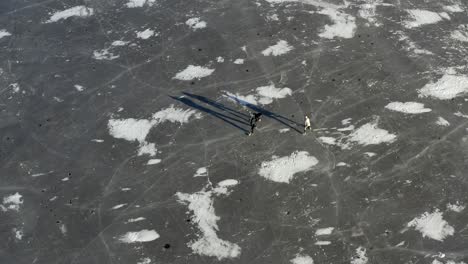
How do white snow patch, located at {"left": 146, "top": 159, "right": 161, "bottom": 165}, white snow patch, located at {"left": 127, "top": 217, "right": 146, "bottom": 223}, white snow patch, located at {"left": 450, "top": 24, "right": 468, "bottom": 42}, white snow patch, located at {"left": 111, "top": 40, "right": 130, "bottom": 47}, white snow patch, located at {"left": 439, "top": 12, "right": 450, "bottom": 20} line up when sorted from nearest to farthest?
white snow patch, located at {"left": 127, "top": 217, "right": 146, "bottom": 223} → white snow patch, located at {"left": 146, "top": 159, "right": 161, "bottom": 165} → white snow patch, located at {"left": 450, "top": 24, "right": 468, "bottom": 42} → white snow patch, located at {"left": 439, "top": 12, "right": 450, "bottom": 20} → white snow patch, located at {"left": 111, "top": 40, "right": 130, "bottom": 47}

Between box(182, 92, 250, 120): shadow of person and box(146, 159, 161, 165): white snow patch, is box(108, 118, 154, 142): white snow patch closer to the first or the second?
box(146, 159, 161, 165): white snow patch

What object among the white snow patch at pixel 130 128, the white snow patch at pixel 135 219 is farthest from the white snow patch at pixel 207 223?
the white snow patch at pixel 130 128

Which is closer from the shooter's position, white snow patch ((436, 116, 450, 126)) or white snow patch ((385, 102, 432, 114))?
white snow patch ((436, 116, 450, 126))

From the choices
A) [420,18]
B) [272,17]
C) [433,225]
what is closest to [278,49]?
[272,17]

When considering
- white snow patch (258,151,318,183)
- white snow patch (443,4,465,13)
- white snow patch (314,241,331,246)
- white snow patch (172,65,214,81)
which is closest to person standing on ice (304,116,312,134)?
white snow patch (258,151,318,183)

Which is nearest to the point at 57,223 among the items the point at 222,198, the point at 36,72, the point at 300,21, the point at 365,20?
the point at 222,198

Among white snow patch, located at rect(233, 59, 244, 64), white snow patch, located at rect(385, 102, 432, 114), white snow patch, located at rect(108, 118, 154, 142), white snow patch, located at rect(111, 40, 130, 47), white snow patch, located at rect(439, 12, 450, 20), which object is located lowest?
white snow patch, located at rect(108, 118, 154, 142)

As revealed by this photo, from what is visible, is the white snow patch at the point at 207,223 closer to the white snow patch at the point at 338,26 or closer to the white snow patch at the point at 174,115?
the white snow patch at the point at 174,115

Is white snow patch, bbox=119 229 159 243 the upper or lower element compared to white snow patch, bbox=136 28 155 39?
lower
